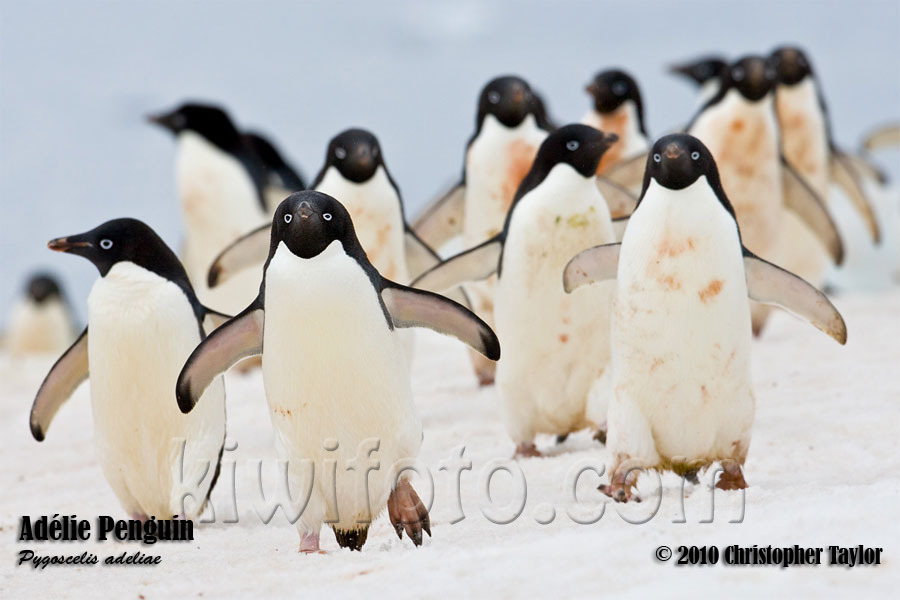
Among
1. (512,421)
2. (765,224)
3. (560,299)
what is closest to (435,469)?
(512,421)

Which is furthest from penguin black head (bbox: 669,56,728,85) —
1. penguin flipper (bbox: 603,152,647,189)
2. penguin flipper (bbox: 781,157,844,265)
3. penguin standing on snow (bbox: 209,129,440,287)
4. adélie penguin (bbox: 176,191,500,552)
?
adélie penguin (bbox: 176,191,500,552)

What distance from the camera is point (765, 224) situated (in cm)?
A: 724

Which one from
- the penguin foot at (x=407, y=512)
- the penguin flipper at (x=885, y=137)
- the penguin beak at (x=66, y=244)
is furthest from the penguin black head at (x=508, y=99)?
the penguin flipper at (x=885, y=137)

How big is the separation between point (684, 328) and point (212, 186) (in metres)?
5.74

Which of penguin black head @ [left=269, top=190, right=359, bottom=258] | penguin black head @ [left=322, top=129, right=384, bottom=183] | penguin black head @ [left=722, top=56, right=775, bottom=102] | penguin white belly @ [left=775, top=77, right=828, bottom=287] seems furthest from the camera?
penguin white belly @ [left=775, top=77, right=828, bottom=287]

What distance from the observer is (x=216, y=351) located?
400cm

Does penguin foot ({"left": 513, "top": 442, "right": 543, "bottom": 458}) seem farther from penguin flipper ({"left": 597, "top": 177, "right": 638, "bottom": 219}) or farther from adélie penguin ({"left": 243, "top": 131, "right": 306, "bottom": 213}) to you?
adélie penguin ({"left": 243, "top": 131, "right": 306, "bottom": 213})

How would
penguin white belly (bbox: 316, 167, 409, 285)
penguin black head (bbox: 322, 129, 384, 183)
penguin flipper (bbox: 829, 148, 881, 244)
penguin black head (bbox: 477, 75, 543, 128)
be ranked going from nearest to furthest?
penguin black head (bbox: 322, 129, 384, 183) → penguin white belly (bbox: 316, 167, 409, 285) → penguin black head (bbox: 477, 75, 543, 128) → penguin flipper (bbox: 829, 148, 881, 244)

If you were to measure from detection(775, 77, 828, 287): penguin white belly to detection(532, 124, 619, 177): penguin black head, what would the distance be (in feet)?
11.6

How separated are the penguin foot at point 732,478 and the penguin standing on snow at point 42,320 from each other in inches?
457

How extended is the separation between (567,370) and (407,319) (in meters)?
1.37

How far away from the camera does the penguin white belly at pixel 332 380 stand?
3.83 m

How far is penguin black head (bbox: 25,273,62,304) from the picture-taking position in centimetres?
1495

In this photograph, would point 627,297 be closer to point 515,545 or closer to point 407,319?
point 407,319
